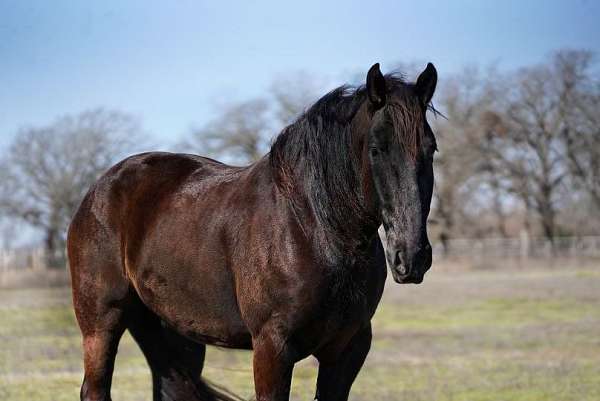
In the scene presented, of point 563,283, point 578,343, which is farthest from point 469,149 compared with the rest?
point 578,343

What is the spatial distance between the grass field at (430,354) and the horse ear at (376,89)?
2.56 metres

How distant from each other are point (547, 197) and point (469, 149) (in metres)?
5.02

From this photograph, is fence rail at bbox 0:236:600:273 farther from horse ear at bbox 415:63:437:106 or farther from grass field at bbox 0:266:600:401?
horse ear at bbox 415:63:437:106

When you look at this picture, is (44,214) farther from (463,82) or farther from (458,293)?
(463,82)

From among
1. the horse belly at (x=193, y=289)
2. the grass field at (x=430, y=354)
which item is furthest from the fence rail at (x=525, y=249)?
the horse belly at (x=193, y=289)

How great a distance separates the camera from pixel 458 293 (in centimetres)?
2338

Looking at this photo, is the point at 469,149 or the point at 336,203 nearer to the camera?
the point at 336,203

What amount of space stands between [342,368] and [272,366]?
1.51 feet

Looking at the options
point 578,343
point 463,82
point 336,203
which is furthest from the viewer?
point 463,82

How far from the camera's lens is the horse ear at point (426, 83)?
3.79m

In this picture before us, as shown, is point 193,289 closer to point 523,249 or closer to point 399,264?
point 399,264

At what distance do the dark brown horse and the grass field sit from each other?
122cm

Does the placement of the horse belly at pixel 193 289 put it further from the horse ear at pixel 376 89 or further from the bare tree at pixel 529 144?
the bare tree at pixel 529 144

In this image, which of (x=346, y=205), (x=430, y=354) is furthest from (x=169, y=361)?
(x=430, y=354)
